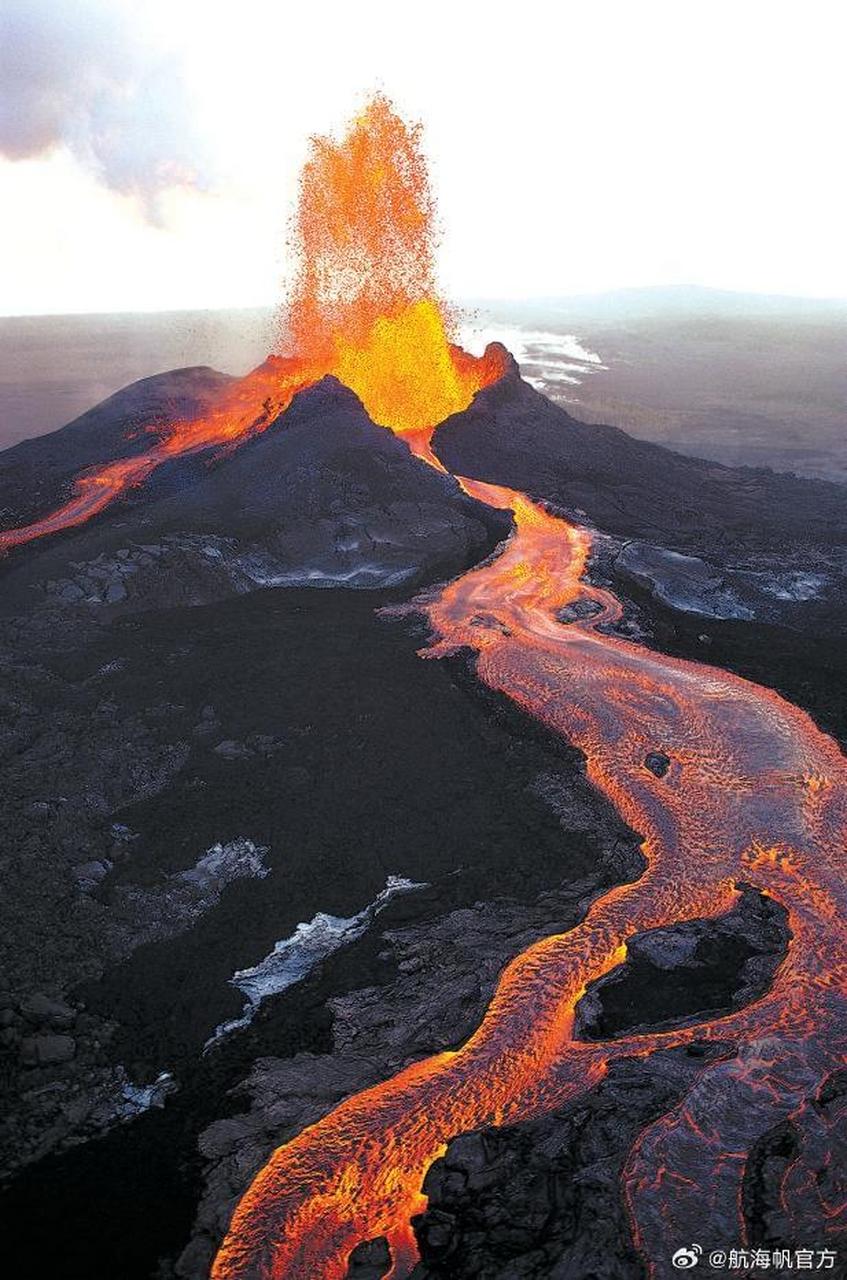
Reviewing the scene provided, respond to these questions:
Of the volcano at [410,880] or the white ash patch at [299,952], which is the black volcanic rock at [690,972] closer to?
the volcano at [410,880]

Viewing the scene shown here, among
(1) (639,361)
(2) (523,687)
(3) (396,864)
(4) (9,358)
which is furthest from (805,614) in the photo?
(4) (9,358)

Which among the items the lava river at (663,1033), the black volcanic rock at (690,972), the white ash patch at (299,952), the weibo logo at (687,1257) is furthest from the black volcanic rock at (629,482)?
the weibo logo at (687,1257)

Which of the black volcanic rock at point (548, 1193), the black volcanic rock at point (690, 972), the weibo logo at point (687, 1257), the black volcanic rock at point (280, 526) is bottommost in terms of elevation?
the black volcanic rock at point (548, 1193)

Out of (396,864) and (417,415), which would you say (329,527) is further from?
(396,864)

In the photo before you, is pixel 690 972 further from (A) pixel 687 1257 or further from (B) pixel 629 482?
(B) pixel 629 482

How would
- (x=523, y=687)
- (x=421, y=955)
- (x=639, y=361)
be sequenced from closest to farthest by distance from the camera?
(x=421, y=955)
(x=523, y=687)
(x=639, y=361)

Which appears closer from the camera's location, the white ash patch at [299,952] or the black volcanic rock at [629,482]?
the white ash patch at [299,952]
